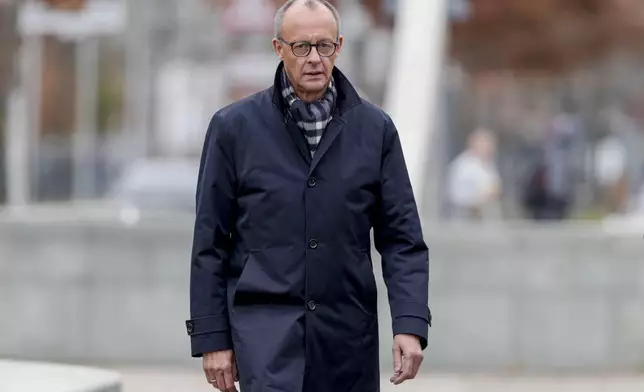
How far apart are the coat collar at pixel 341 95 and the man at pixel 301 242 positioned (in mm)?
22

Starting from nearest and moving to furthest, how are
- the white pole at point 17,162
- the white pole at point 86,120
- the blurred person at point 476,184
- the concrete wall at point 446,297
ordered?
1. the concrete wall at point 446,297
2. the blurred person at point 476,184
3. the white pole at point 17,162
4. the white pole at point 86,120

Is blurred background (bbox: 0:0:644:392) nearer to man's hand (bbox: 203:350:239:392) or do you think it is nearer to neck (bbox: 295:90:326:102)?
man's hand (bbox: 203:350:239:392)

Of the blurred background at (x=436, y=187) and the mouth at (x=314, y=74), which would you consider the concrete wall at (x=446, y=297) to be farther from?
the mouth at (x=314, y=74)

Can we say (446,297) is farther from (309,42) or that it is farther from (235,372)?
(309,42)

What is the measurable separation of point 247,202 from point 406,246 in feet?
1.53

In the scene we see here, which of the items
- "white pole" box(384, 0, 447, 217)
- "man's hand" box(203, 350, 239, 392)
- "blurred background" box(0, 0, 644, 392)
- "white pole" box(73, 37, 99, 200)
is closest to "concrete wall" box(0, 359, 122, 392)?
"man's hand" box(203, 350, 239, 392)

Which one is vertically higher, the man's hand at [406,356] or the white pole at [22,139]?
the white pole at [22,139]

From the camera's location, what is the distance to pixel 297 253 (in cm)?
507

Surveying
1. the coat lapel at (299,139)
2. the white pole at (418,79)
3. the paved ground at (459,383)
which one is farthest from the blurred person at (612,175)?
the coat lapel at (299,139)

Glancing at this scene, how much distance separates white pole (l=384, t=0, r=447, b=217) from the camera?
16.0 metres

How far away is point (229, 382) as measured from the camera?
510cm

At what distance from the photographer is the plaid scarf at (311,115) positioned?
5.14m

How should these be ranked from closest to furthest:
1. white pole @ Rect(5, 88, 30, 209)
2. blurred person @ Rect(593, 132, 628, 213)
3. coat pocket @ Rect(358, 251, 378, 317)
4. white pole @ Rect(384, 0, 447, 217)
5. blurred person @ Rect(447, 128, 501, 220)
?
coat pocket @ Rect(358, 251, 378, 317) → white pole @ Rect(384, 0, 447, 217) → blurred person @ Rect(447, 128, 501, 220) → blurred person @ Rect(593, 132, 628, 213) → white pole @ Rect(5, 88, 30, 209)

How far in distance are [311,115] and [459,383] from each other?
643 centimetres
